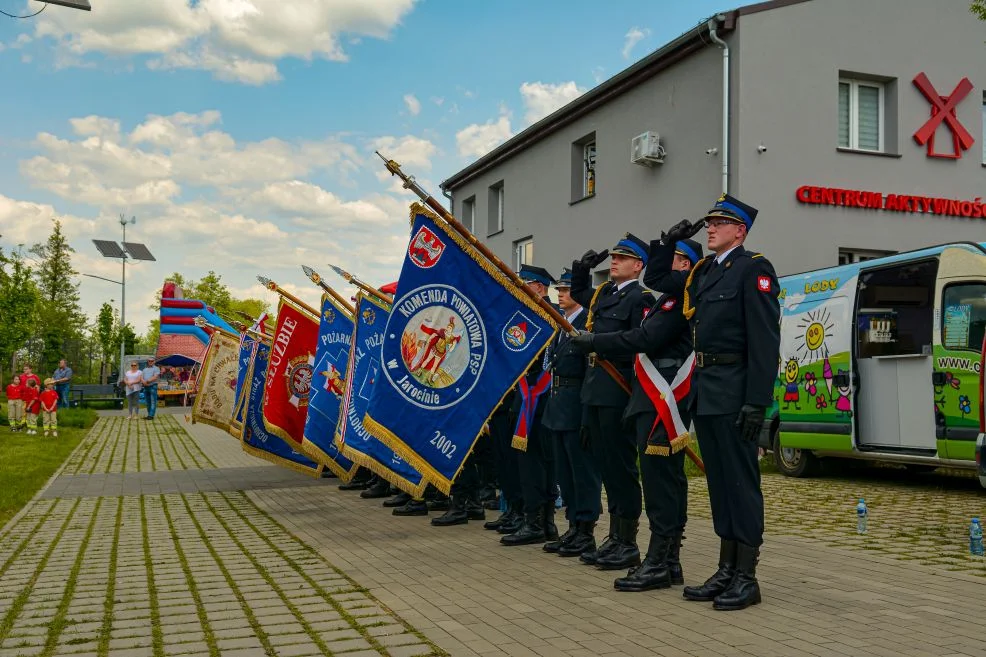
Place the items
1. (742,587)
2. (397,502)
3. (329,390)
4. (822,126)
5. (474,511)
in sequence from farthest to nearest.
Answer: (822,126) < (329,390) < (397,502) < (474,511) < (742,587)

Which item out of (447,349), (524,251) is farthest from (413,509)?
(524,251)

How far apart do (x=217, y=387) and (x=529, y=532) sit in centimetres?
681

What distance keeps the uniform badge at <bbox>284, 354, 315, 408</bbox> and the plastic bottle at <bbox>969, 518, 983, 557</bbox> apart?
6684 mm

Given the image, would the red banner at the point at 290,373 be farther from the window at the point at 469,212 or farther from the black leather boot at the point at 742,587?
the window at the point at 469,212

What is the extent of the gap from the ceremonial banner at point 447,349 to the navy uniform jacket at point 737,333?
1826 mm

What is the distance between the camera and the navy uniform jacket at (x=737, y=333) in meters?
5.03

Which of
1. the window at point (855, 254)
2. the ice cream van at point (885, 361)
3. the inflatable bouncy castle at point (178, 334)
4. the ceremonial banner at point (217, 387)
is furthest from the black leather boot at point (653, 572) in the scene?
the inflatable bouncy castle at point (178, 334)

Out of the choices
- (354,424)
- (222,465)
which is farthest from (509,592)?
(222,465)

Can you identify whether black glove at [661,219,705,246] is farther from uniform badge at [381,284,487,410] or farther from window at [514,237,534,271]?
window at [514,237,534,271]

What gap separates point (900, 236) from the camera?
16359 millimetres

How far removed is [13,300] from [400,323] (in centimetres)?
2317

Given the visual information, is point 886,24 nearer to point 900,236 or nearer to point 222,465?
point 900,236

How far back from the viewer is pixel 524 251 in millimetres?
24469

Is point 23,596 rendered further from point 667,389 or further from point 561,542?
point 667,389
